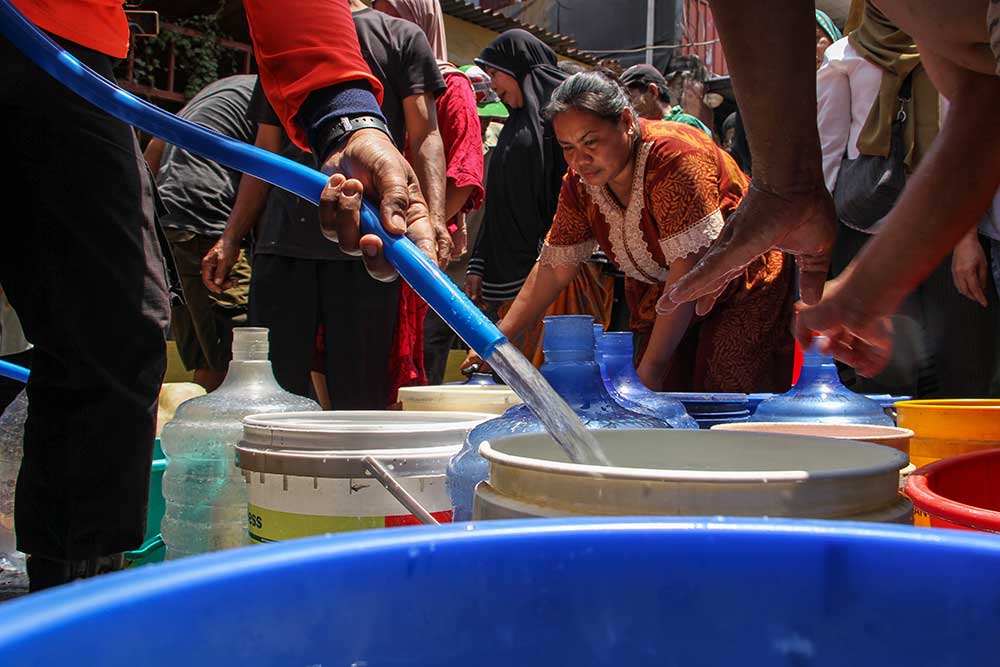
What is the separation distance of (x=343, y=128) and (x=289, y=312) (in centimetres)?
144

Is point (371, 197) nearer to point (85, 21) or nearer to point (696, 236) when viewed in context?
point (85, 21)

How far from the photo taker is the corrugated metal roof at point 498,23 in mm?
9109

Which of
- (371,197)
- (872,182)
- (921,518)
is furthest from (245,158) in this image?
(872,182)

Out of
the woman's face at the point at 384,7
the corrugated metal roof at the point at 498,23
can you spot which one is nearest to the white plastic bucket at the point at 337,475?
the woman's face at the point at 384,7

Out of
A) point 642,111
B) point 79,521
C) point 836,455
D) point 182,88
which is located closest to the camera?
point 836,455

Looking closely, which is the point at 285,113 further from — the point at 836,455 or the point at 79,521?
the point at 836,455

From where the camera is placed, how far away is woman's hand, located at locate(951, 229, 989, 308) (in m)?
2.78

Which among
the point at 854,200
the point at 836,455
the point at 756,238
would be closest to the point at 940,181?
the point at 756,238

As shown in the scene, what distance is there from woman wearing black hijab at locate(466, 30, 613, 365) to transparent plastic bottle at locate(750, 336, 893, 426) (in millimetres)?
2686

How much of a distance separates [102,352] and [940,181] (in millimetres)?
1263

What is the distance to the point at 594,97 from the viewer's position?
9.61 ft

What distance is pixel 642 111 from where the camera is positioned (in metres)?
4.57

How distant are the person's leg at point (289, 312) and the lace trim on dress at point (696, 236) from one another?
115 centimetres

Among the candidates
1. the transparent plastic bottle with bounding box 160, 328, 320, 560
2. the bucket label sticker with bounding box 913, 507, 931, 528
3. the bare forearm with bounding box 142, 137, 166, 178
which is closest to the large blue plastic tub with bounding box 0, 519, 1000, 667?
the bucket label sticker with bounding box 913, 507, 931, 528
